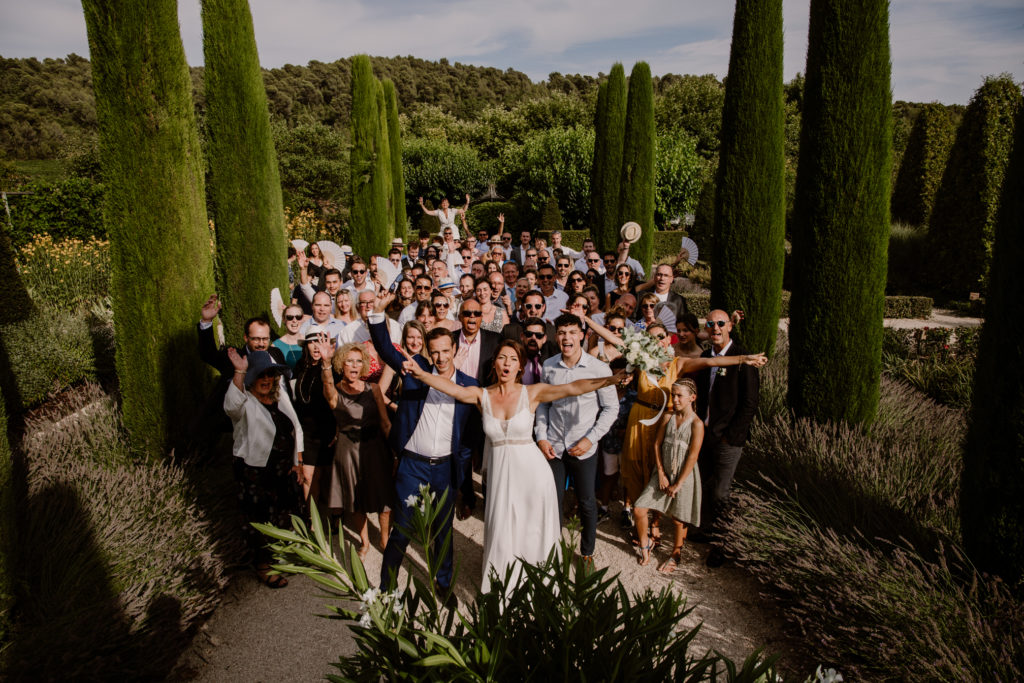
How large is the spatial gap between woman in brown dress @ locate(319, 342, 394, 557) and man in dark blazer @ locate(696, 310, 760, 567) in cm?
265

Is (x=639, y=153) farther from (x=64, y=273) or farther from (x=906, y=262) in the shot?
(x=64, y=273)

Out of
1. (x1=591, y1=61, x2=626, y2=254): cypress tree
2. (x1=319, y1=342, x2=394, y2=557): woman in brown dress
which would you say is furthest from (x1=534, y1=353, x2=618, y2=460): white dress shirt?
(x1=591, y1=61, x2=626, y2=254): cypress tree

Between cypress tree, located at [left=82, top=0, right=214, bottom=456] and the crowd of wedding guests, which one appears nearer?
the crowd of wedding guests

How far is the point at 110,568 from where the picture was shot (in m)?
3.72

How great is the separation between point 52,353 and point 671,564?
8949 mm

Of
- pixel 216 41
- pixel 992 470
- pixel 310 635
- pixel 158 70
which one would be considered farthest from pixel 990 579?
pixel 216 41

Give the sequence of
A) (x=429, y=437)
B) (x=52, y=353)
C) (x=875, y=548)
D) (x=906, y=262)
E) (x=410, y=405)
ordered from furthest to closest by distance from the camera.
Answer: (x=906, y=262) < (x=52, y=353) < (x=410, y=405) < (x=429, y=437) < (x=875, y=548)

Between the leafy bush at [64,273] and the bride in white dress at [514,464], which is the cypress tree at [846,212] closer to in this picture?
the bride in white dress at [514,464]

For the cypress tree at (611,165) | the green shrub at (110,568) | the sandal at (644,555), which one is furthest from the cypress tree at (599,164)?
the green shrub at (110,568)

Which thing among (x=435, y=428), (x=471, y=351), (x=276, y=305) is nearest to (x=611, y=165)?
(x=276, y=305)

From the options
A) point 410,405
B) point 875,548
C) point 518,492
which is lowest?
point 875,548

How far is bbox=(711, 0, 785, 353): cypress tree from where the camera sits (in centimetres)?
774

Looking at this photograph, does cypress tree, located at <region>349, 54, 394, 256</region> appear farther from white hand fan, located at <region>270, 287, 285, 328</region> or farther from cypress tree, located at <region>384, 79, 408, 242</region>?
white hand fan, located at <region>270, 287, 285, 328</region>

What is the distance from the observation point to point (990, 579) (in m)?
3.57
